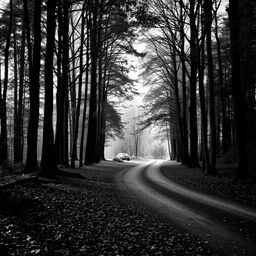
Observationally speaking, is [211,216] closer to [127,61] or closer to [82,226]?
[82,226]

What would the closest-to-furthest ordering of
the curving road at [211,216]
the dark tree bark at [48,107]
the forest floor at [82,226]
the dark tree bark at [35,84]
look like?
the forest floor at [82,226], the curving road at [211,216], the dark tree bark at [48,107], the dark tree bark at [35,84]

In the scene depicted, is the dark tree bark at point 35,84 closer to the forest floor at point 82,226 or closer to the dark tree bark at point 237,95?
the forest floor at point 82,226

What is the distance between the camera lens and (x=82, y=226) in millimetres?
5973

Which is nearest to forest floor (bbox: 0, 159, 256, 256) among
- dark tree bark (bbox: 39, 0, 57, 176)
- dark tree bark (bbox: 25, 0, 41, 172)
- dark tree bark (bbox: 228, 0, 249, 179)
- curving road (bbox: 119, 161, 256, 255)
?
curving road (bbox: 119, 161, 256, 255)

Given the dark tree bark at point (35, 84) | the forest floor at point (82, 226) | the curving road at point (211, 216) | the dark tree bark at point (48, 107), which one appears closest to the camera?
the forest floor at point (82, 226)

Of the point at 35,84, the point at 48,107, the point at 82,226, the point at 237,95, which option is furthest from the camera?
the point at 237,95

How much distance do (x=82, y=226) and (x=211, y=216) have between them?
3.42 meters

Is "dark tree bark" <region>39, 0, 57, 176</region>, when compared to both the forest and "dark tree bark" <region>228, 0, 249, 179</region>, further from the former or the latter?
"dark tree bark" <region>228, 0, 249, 179</region>

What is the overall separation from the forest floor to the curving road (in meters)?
0.36

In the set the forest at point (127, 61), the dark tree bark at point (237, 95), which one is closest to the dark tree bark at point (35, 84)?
the forest at point (127, 61)

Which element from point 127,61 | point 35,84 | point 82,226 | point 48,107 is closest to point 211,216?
point 82,226

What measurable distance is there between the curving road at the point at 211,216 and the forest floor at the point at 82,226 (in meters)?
0.36

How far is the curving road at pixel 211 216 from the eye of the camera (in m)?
5.08

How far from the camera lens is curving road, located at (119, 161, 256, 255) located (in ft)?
16.7
